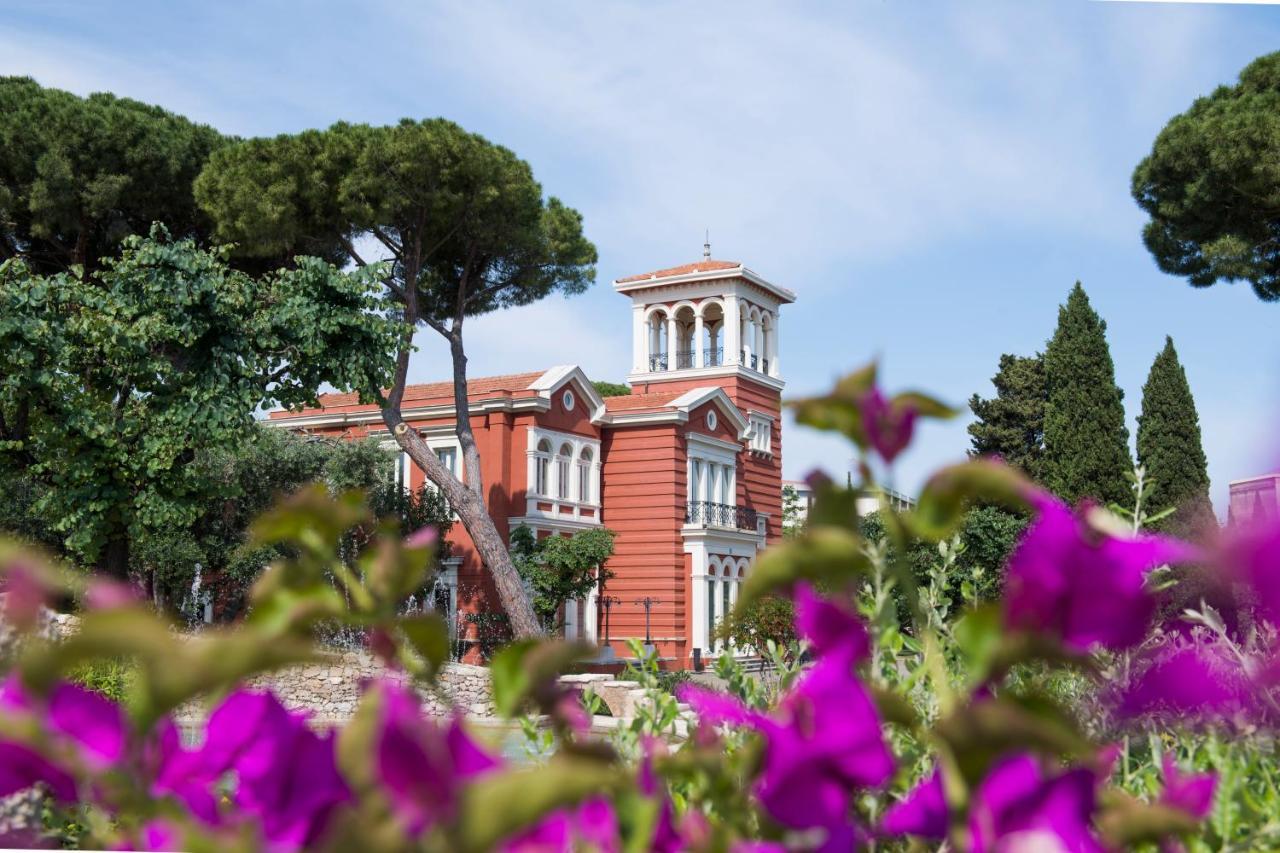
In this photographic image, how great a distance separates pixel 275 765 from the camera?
21.0 inches

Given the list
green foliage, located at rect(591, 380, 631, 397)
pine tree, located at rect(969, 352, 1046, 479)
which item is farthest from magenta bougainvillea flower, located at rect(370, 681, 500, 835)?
green foliage, located at rect(591, 380, 631, 397)

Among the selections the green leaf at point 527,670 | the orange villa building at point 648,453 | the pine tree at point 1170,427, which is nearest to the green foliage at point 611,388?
the orange villa building at point 648,453

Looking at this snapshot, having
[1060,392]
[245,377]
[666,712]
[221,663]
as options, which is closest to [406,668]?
Answer: [221,663]

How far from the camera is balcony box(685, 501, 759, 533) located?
2678cm

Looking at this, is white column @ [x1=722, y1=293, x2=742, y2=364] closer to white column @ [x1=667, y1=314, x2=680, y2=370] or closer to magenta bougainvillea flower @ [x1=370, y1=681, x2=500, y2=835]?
white column @ [x1=667, y1=314, x2=680, y2=370]

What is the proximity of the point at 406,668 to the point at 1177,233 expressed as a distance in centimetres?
2235

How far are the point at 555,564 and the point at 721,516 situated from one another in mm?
6132

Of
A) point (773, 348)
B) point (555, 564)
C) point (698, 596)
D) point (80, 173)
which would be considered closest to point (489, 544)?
point (555, 564)

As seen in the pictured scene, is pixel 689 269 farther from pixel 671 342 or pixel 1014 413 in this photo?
pixel 1014 413

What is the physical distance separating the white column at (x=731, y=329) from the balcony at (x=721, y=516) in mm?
3856

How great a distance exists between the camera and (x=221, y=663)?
444 mm

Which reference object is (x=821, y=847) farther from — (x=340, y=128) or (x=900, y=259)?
(x=340, y=128)

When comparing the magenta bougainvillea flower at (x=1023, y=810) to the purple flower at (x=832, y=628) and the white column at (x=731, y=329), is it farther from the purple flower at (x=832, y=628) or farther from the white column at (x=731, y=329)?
the white column at (x=731, y=329)

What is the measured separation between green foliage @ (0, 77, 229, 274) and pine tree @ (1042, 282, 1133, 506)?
20027 mm
